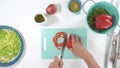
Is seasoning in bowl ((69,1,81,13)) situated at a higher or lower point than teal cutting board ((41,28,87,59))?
higher

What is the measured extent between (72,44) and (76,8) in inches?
7.7

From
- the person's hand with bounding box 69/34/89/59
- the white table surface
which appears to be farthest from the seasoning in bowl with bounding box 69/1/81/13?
the person's hand with bounding box 69/34/89/59

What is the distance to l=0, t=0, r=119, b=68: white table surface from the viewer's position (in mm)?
1066

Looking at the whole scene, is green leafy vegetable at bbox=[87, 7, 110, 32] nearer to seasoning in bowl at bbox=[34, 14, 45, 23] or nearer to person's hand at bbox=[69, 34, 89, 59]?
person's hand at bbox=[69, 34, 89, 59]

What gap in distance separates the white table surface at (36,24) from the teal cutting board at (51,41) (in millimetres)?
18

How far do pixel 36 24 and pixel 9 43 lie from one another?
0.19m

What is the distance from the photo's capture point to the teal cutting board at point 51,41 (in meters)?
1.08

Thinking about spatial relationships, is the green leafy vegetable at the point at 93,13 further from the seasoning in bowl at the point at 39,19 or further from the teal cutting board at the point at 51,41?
the seasoning in bowl at the point at 39,19

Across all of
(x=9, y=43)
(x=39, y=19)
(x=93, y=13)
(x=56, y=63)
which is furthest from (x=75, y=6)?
(x=9, y=43)

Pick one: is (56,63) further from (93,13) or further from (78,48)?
(93,13)

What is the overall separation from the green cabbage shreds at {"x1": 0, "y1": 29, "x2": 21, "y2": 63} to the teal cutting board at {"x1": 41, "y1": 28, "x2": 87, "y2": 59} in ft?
0.48

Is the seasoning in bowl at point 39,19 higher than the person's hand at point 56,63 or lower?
higher

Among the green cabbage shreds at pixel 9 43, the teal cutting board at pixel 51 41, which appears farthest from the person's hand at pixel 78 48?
the green cabbage shreds at pixel 9 43

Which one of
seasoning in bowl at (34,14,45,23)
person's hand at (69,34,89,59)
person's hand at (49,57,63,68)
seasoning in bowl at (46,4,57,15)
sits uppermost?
seasoning in bowl at (46,4,57,15)
